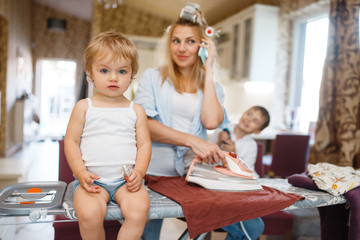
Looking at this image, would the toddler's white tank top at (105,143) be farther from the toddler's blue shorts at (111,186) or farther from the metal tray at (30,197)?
the metal tray at (30,197)

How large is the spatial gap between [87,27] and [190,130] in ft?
32.2

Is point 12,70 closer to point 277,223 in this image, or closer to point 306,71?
point 306,71

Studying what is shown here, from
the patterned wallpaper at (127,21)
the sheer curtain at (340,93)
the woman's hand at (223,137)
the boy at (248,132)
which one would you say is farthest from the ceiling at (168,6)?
the woman's hand at (223,137)

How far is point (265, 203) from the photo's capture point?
3.68 feet

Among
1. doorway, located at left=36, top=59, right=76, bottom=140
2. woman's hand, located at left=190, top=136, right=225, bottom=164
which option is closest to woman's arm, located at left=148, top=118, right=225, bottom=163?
woman's hand, located at left=190, top=136, right=225, bottom=164

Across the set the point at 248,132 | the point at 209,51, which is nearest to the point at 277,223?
the point at 248,132

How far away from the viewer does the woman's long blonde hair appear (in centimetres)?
144

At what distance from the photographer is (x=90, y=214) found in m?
0.92

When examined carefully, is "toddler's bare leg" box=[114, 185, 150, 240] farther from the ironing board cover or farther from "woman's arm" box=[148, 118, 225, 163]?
"woman's arm" box=[148, 118, 225, 163]

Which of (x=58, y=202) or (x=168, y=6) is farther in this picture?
(x=168, y=6)

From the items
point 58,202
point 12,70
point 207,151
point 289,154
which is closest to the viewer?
point 58,202

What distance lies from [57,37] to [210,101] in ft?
31.9

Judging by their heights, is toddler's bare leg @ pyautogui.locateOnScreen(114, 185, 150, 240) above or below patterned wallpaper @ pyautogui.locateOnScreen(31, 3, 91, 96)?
below

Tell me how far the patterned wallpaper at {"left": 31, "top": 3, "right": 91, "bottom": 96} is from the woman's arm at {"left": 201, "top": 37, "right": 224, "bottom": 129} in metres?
8.51
